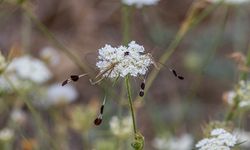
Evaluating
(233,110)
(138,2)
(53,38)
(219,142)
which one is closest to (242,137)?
(233,110)

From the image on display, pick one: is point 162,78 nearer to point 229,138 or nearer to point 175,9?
point 175,9

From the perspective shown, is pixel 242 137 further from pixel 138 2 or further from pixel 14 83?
pixel 14 83

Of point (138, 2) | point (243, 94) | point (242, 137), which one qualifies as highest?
point (138, 2)

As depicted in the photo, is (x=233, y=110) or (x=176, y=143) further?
(x=176, y=143)

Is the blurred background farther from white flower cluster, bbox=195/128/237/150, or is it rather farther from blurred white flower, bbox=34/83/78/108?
white flower cluster, bbox=195/128/237/150

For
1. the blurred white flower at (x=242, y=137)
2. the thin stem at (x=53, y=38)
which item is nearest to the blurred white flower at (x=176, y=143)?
the blurred white flower at (x=242, y=137)

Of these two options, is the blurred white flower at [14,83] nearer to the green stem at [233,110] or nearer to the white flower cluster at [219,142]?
the green stem at [233,110]
